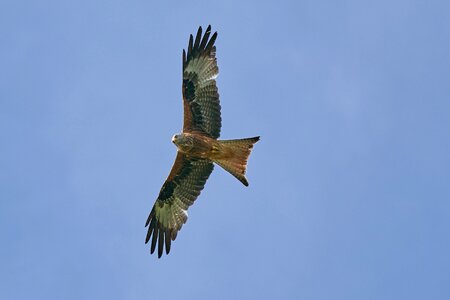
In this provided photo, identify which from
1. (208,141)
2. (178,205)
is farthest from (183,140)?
(178,205)

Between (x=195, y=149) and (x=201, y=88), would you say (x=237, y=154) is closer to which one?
(x=195, y=149)

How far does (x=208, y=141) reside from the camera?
56.6 ft

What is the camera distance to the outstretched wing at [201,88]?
17.5 m

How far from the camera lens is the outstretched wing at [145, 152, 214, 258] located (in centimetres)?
1784

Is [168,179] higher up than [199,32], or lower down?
lower down

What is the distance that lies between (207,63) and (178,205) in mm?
2738

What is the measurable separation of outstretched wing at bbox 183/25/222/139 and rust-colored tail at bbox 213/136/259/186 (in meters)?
0.35

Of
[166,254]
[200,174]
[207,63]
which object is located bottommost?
[166,254]

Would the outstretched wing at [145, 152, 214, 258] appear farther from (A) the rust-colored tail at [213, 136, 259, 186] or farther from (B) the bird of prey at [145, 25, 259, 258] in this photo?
(A) the rust-colored tail at [213, 136, 259, 186]

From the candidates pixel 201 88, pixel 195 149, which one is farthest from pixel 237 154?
pixel 201 88

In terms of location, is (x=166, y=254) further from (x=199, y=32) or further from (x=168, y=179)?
(x=199, y=32)

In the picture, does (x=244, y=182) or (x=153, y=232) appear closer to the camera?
(x=244, y=182)

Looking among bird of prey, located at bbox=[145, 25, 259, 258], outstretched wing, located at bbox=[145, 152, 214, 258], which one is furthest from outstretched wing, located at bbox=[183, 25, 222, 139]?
outstretched wing, located at bbox=[145, 152, 214, 258]

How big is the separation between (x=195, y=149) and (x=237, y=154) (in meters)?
0.76
